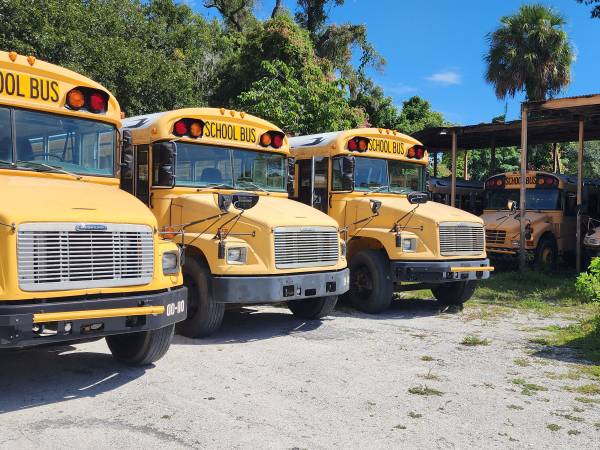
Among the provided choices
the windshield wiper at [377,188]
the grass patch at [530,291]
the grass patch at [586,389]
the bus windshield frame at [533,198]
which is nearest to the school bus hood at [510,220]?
the bus windshield frame at [533,198]

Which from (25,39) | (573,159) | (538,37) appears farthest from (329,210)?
(573,159)

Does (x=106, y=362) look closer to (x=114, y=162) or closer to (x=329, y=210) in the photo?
(x=114, y=162)

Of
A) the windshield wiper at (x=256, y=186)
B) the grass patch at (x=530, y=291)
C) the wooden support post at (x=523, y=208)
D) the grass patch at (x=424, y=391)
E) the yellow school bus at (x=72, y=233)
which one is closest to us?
the yellow school bus at (x=72, y=233)

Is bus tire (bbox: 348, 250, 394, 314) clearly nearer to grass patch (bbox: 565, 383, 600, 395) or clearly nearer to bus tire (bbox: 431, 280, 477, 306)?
bus tire (bbox: 431, 280, 477, 306)

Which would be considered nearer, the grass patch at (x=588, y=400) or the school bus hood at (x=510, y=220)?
the grass patch at (x=588, y=400)

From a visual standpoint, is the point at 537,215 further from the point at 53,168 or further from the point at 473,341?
the point at 53,168

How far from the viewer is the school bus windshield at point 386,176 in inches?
376

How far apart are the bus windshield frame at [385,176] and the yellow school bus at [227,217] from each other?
1625mm

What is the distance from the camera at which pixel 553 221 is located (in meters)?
14.8

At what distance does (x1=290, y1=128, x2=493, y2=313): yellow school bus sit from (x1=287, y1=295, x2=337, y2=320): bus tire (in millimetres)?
1019

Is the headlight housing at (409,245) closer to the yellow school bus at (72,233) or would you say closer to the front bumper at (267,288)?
the front bumper at (267,288)

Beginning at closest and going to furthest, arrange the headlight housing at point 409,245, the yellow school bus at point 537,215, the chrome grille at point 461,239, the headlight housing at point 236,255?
the headlight housing at point 236,255 < the headlight housing at point 409,245 < the chrome grille at point 461,239 < the yellow school bus at point 537,215

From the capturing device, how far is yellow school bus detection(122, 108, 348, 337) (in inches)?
268

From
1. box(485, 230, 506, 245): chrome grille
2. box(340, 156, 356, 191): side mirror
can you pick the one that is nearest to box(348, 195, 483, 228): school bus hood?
box(340, 156, 356, 191): side mirror
